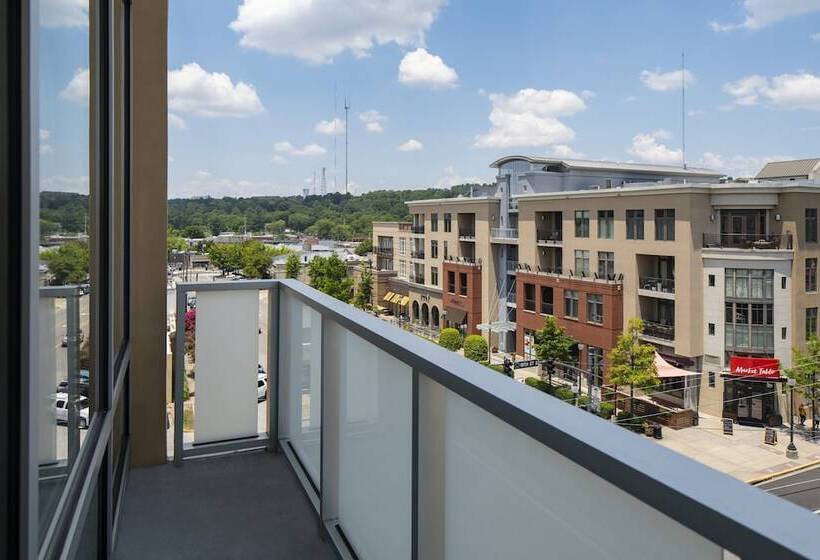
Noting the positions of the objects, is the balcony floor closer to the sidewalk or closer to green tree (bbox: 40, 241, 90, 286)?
green tree (bbox: 40, 241, 90, 286)

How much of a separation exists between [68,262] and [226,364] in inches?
55.2

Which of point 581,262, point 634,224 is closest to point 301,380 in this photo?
point 634,224

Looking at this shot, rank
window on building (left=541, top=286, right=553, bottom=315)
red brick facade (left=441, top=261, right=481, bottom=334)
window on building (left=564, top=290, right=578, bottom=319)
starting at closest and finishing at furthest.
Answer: window on building (left=564, top=290, right=578, bottom=319) → window on building (left=541, top=286, right=553, bottom=315) → red brick facade (left=441, top=261, right=481, bottom=334)

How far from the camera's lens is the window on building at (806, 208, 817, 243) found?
23.6ft

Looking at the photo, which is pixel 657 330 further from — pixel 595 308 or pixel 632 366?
pixel 632 366

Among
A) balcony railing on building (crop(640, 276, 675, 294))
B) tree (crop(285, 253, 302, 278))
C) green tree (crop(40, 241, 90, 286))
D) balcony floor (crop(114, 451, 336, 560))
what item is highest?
tree (crop(285, 253, 302, 278))

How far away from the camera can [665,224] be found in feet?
28.7

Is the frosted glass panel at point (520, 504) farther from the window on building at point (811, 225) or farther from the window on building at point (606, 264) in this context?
the window on building at point (606, 264)

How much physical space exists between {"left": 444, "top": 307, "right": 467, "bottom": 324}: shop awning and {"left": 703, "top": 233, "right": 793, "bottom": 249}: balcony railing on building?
6.05 meters

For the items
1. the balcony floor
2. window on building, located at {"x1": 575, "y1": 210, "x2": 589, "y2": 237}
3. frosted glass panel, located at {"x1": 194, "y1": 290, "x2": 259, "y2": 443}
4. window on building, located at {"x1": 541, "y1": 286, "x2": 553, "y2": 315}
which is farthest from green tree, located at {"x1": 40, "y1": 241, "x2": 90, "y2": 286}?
window on building, located at {"x1": 541, "y1": 286, "x2": 553, "y2": 315}

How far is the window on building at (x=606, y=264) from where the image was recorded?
9962 mm

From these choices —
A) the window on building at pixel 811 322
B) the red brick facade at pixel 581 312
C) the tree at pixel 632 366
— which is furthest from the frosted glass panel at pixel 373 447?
the red brick facade at pixel 581 312

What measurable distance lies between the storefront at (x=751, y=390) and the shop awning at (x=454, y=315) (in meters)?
5.90

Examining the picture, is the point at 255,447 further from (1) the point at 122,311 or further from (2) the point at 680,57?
(2) the point at 680,57
